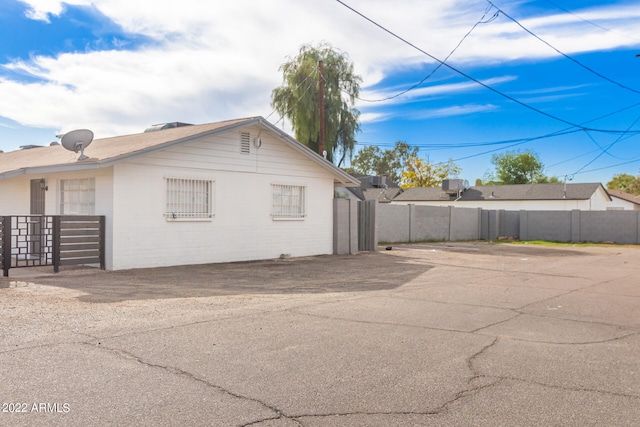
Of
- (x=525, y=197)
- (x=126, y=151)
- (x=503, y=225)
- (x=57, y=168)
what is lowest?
(x=503, y=225)

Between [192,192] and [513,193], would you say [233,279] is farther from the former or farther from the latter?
[513,193]

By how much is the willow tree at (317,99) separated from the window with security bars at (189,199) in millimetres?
18425

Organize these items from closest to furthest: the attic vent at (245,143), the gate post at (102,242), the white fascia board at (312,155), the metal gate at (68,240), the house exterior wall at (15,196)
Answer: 1. the metal gate at (68,240)
2. the gate post at (102,242)
3. the attic vent at (245,143)
4. the white fascia board at (312,155)
5. the house exterior wall at (15,196)

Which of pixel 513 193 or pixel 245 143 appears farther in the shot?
pixel 513 193

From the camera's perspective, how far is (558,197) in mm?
45844

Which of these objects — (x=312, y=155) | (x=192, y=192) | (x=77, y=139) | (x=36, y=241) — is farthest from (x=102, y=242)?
(x=312, y=155)

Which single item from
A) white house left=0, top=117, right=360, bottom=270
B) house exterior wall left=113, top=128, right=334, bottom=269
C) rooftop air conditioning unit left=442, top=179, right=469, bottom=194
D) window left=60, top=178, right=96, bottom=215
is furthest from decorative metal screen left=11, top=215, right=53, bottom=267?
rooftop air conditioning unit left=442, top=179, right=469, bottom=194

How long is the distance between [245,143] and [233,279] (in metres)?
5.13

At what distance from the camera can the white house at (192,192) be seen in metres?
13.1

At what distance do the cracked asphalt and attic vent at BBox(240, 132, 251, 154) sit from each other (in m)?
5.70

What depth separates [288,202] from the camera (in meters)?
17.4

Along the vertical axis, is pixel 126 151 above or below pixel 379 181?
below

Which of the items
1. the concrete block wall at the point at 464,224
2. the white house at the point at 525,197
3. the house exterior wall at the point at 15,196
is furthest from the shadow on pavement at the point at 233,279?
the white house at the point at 525,197

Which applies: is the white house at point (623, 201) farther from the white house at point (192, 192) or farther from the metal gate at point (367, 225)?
the white house at point (192, 192)
